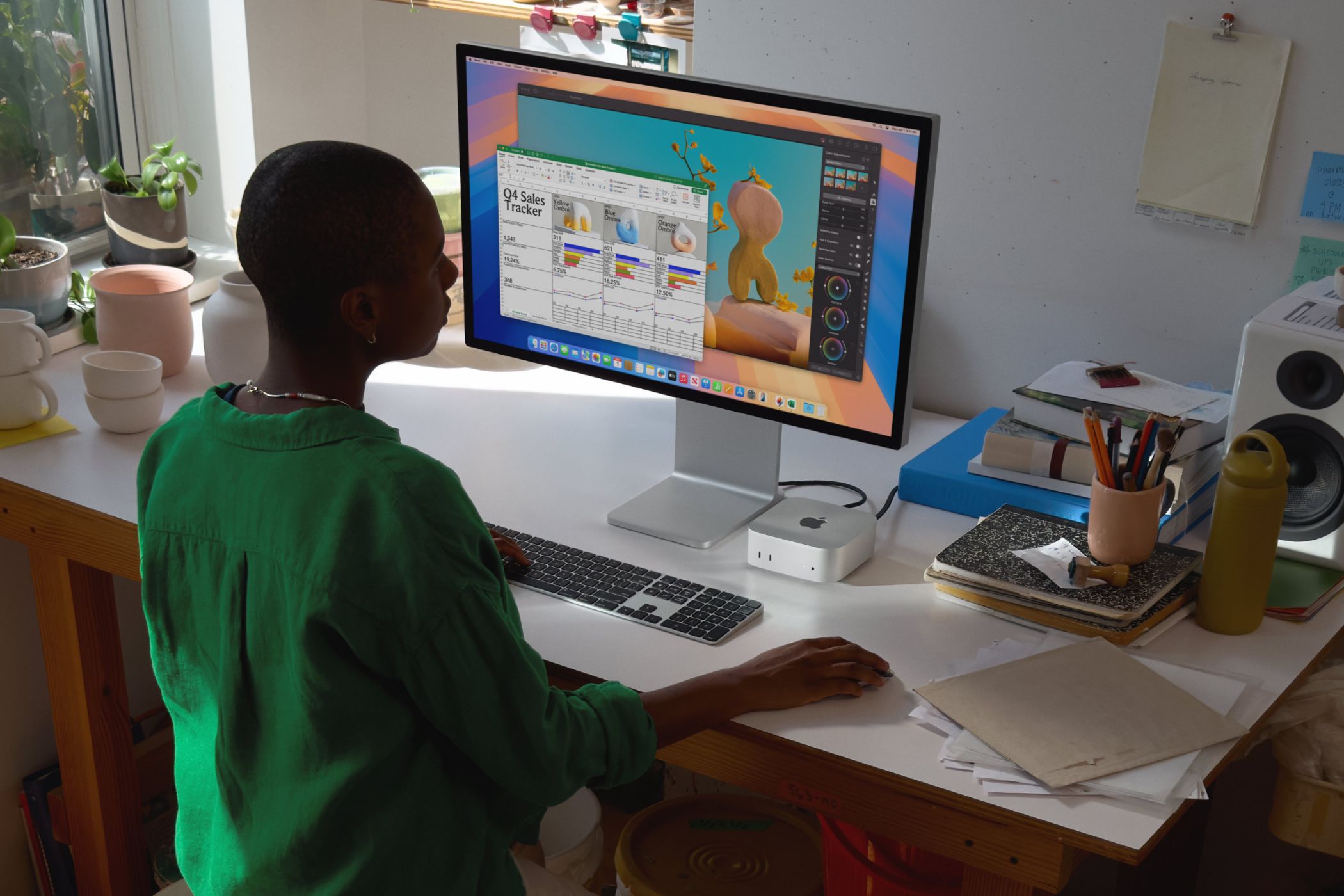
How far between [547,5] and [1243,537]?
1321 mm

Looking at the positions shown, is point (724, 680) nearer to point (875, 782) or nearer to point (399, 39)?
point (875, 782)

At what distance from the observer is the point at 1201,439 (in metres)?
1.57

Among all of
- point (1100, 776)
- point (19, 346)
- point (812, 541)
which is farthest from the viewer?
point (19, 346)

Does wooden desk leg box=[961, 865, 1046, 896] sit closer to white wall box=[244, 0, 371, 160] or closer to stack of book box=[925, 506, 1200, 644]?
stack of book box=[925, 506, 1200, 644]

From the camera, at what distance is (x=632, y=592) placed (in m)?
1.41

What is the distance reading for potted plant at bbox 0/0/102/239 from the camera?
2.18 m

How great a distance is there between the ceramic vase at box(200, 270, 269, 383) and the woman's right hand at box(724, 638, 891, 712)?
3.02 feet

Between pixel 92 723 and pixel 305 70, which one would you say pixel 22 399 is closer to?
pixel 92 723

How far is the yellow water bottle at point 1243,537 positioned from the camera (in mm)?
1327

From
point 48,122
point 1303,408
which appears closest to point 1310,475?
point 1303,408

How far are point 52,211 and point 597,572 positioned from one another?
54.3 inches

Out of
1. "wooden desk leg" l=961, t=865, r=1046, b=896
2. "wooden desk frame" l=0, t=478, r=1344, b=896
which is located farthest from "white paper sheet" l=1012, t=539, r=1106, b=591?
"wooden desk leg" l=961, t=865, r=1046, b=896

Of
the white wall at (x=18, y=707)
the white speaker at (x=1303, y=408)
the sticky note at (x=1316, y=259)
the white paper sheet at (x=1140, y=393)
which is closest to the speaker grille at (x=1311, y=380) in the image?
the white speaker at (x=1303, y=408)

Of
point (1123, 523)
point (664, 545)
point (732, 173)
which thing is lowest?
point (664, 545)
